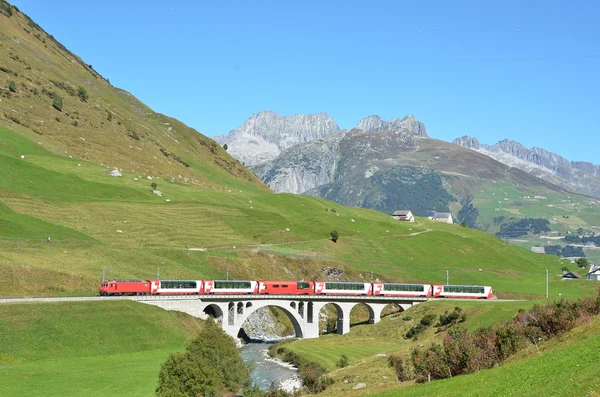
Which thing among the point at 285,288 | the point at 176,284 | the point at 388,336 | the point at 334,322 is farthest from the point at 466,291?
the point at 176,284

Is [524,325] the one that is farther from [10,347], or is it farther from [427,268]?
[427,268]

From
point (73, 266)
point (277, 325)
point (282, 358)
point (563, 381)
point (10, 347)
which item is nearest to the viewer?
point (563, 381)

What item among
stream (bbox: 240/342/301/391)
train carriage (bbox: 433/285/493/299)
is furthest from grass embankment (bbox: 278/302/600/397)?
train carriage (bbox: 433/285/493/299)

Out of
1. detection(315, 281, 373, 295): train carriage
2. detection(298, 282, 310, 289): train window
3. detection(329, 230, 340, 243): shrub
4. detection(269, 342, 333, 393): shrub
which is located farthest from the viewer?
detection(329, 230, 340, 243): shrub

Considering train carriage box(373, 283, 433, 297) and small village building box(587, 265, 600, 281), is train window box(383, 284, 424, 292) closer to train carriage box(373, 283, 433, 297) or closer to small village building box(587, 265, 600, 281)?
train carriage box(373, 283, 433, 297)

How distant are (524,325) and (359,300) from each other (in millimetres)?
80701

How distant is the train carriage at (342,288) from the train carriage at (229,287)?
13623 millimetres

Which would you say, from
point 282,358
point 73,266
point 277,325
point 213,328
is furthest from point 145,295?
point 277,325

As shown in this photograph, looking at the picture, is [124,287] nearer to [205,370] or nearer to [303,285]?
[303,285]

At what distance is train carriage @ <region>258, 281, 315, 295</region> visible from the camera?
12962 cm

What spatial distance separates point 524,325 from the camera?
54656 millimetres

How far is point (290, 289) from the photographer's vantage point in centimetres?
13262

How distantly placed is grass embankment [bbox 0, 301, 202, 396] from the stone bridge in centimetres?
1288

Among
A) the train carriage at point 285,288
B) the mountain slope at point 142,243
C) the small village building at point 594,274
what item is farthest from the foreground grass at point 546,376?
the small village building at point 594,274
